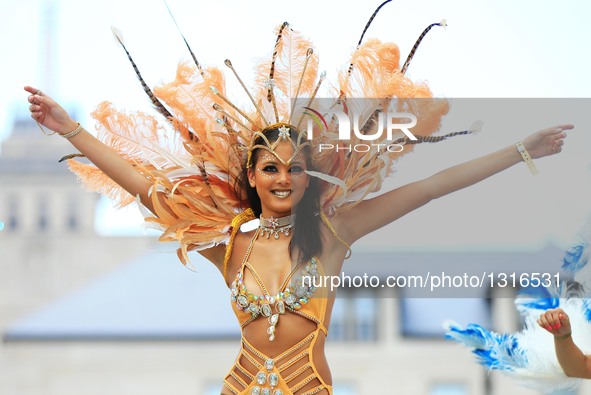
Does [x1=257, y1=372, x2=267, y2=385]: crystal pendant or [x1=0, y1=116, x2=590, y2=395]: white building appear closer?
[x1=257, y1=372, x2=267, y2=385]: crystal pendant

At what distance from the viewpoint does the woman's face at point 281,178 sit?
11.8ft

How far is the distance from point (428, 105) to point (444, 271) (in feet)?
1.77

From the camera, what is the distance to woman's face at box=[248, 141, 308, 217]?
11.8 ft

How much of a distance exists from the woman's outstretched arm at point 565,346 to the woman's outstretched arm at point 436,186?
1.59 feet

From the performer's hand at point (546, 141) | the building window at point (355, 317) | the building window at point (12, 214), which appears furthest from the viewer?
the building window at point (12, 214)

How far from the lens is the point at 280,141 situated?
3615 millimetres

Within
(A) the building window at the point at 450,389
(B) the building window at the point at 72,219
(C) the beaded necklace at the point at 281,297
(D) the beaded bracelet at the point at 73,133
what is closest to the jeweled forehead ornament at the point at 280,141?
(C) the beaded necklace at the point at 281,297

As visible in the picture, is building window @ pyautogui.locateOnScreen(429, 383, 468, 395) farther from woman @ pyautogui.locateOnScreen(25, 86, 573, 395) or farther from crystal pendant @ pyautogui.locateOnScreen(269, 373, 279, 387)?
crystal pendant @ pyautogui.locateOnScreen(269, 373, 279, 387)

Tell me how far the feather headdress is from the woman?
69 millimetres

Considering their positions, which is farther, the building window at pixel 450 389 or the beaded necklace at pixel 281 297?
the building window at pixel 450 389

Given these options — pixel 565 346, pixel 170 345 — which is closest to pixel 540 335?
pixel 565 346

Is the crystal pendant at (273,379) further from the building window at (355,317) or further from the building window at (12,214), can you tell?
the building window at (12,214)

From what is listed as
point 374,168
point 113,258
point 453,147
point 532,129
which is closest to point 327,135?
point 374,168

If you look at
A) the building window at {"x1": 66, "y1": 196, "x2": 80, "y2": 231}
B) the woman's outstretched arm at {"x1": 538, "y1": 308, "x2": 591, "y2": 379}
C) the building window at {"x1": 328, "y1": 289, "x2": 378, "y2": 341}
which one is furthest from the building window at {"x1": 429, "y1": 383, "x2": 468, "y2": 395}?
the building window at {"x1": 66, "y1": 196, "x2": 80, "y2": 231}
